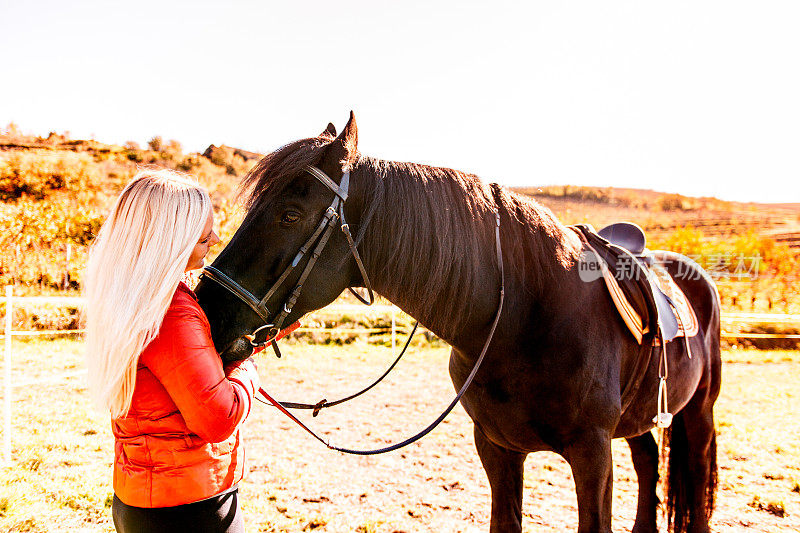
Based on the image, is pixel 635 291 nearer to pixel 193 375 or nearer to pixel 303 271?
pixel 303 271

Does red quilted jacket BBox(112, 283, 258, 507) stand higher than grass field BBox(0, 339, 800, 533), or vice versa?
red quilted jacket BBox(112, 283, 258, 507)

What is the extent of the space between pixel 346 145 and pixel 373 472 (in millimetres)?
3837

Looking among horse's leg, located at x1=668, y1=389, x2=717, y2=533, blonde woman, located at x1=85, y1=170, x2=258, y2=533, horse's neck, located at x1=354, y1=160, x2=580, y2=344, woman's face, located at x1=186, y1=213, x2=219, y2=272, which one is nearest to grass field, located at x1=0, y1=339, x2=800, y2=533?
horse's leg, located at x1=668, y1=389, x2=717, y2=533

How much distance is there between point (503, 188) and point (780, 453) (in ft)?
18.1

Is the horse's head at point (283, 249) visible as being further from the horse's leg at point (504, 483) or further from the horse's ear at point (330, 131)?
the horse's leg at point (504, 483)

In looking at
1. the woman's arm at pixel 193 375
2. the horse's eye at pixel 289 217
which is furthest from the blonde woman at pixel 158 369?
the horse's eye at pixel 289 217

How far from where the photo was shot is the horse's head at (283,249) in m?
1.50

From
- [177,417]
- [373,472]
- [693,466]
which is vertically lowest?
[373,472]

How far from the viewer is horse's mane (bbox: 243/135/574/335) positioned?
1681 mm

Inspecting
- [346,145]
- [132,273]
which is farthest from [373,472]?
[132,273]

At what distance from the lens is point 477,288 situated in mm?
1850

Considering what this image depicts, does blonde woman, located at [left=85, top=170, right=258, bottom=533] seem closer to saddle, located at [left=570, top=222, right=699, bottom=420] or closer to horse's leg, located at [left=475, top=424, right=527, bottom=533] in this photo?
horse's leg, located at [left=475, top=424, right=527, bottom=533]

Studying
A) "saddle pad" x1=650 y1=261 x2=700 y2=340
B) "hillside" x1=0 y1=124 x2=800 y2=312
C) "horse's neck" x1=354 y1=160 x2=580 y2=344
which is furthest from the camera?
"hillside" x1=0 y1=124 x2=800 y2=312

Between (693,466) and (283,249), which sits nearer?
(283,249)
